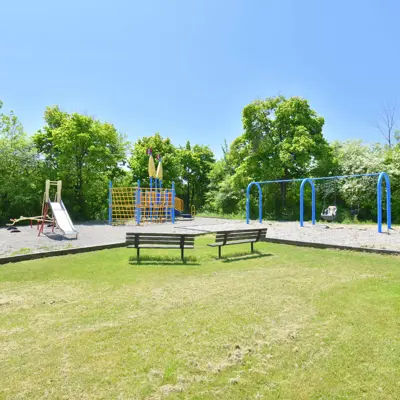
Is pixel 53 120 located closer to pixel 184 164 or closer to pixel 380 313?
pixel 184 164

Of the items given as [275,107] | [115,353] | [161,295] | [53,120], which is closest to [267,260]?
[161,295]

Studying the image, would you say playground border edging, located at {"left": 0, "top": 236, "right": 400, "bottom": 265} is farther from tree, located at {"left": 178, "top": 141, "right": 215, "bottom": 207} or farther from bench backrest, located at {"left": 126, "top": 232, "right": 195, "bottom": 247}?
tree, located at {"left": 178, "top": 141, "right": 215, "bottom": 207}

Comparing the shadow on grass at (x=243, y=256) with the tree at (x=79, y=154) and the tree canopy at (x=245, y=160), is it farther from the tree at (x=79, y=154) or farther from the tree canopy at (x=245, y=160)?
the tree at (x=79, y=154)

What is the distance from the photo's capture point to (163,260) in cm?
763

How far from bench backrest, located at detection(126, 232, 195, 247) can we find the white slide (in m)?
5.06

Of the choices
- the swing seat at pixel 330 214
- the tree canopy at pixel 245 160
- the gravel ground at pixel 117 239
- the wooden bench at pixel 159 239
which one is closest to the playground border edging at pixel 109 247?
the gravel ground at pixel 117 239

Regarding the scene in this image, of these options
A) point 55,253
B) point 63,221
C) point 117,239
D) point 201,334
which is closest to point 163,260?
point 55,253

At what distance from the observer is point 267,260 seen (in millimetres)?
7641

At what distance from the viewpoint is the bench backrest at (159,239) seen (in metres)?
7.59

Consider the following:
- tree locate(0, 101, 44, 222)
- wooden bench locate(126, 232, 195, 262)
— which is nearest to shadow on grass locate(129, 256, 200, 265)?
wooden bench locate(126, 232, 195, 262)

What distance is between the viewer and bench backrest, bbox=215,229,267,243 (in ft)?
26.1

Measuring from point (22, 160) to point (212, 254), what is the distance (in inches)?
739

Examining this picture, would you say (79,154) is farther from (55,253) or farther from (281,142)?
(55,253)

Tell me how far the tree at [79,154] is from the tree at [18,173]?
118 cm
